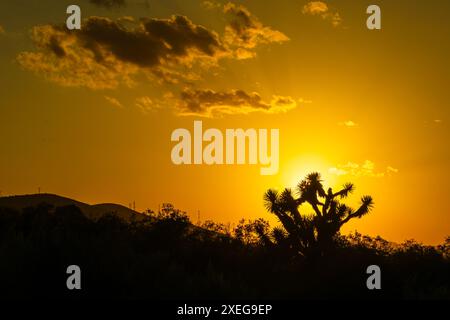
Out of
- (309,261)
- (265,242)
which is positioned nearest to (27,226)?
(265,242)

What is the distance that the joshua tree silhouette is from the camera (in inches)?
1148

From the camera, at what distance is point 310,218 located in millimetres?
29578

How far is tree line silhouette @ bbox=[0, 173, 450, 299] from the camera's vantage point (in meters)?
13.6

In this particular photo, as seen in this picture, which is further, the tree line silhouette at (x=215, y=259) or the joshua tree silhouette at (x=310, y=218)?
the joshua tree silhouette at (x=310, y=218)

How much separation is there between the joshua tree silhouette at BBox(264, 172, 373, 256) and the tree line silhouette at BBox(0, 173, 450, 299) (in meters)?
0.04

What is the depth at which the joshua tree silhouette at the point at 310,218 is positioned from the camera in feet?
95.7

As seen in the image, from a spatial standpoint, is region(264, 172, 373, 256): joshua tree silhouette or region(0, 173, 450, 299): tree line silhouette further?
region(264, 172, 373, 256): joshua tree silhouette

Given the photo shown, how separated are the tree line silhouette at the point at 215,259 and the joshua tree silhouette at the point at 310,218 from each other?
0.04 meters

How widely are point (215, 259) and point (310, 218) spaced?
4589 millimetres

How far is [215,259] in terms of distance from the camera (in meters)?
30.1
